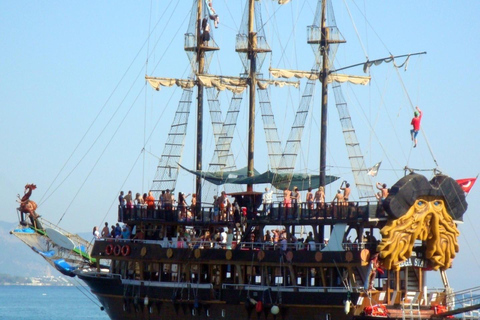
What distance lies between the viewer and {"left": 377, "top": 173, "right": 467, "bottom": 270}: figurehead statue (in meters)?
44.8

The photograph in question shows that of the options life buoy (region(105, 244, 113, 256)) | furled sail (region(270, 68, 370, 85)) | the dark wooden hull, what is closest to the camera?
the dark wooden hull

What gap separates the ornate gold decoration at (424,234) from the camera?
44.8 m

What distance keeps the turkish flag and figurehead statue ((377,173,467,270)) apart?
721 mm

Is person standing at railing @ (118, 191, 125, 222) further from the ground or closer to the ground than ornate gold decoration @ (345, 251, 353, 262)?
further from the ground

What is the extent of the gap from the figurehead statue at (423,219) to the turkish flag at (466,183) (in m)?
0.72

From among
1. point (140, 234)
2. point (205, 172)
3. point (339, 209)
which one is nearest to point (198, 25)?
point (205, 172)

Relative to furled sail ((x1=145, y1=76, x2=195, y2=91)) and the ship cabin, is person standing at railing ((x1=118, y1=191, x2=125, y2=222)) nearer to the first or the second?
the ship cabin

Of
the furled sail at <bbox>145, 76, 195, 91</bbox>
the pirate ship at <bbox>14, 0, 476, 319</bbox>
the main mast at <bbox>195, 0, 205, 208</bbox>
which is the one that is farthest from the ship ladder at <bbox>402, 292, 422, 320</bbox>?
the furled sail at <bbox>145, 76, 195, 91</bbox>

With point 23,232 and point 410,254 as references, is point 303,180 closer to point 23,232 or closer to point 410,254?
point 410,254

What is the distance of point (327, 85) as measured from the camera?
179ft

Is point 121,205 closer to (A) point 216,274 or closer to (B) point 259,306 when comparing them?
(A) point 216,274

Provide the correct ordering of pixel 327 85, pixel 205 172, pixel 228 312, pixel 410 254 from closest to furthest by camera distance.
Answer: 1. pixel 410 254
2. pixel 228 312
3. pixel 327 85
4. pixel 205 172

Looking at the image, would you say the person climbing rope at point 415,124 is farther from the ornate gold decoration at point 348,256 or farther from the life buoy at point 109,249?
the life buoy at point 109,249

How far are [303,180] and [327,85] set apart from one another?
503cm
